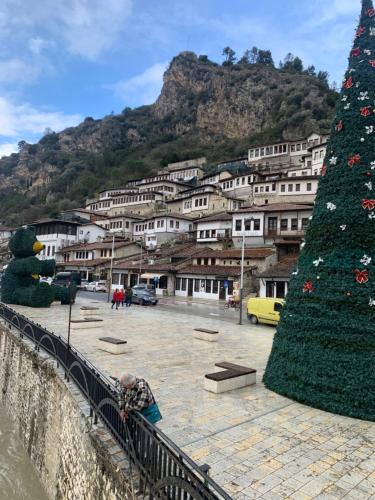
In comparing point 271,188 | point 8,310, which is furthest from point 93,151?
point 8,310

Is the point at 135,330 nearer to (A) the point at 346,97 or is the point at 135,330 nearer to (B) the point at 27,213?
(A) the point at 346,97

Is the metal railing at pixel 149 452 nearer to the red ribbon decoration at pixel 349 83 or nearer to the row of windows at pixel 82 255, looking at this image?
the red ribbon decoration at pixel 349 83

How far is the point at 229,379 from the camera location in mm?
8438

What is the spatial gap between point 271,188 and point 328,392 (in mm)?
55056

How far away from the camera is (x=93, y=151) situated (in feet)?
497

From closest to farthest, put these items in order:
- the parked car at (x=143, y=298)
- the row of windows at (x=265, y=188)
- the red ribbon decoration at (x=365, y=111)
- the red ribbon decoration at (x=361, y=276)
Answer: the red ribbon decoration at (x=361, y=276)
the red ribbon decoration at (x=365, y=111)
the parked car at (x=143, y=298)
the row of windows at (x=265, y=188)

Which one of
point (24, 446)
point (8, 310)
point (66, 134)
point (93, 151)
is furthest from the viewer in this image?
point (66, 134)

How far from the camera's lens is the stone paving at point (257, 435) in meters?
4.70

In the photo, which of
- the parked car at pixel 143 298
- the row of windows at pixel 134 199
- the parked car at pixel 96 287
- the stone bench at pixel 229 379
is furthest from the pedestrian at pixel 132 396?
the row of windows at pixel 134 199

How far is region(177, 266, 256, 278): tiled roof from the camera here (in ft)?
124

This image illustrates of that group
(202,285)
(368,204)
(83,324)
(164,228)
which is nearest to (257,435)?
(368,204)

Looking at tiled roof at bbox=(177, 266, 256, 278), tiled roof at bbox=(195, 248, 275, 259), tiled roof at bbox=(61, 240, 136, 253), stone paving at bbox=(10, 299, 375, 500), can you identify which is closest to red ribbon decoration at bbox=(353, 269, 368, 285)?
stone paving at bbox=(10, 299, 375, 500)

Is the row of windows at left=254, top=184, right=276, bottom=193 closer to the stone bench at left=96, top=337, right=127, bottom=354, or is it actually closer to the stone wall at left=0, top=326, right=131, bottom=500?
the stone bench at left=96, top=337, right=127, bottom=354

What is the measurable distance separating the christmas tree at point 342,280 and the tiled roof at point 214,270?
2902 centimetres
